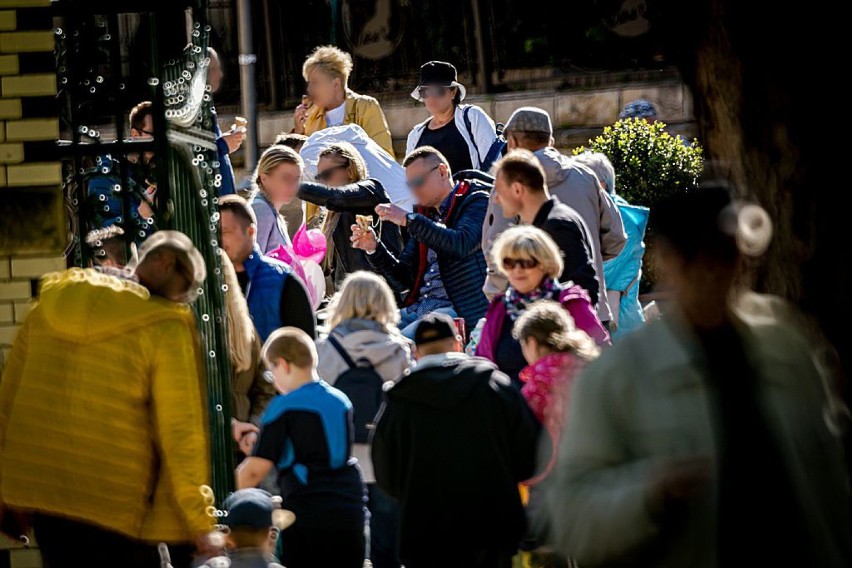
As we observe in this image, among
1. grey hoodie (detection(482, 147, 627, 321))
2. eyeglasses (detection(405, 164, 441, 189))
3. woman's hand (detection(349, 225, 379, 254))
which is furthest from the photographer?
woman's hand (detection(349, 225, 379, 254))

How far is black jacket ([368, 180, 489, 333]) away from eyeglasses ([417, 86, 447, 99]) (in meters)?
2.09

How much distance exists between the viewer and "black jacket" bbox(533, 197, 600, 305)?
832cm

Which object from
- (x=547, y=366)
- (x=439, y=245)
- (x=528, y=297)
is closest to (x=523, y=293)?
(x=528, y=297)

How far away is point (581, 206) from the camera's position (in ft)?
30.1

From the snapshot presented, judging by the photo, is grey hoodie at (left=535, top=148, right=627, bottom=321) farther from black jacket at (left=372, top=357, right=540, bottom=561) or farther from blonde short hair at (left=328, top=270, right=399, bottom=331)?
black jacket at (left=372, top=357, right=540, bottom=561)

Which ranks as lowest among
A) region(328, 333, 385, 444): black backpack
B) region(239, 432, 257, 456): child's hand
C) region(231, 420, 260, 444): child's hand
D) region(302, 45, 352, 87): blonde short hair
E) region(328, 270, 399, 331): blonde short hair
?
region(239, 432, 257, 456): child's hand

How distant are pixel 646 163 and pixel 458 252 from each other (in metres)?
4.70

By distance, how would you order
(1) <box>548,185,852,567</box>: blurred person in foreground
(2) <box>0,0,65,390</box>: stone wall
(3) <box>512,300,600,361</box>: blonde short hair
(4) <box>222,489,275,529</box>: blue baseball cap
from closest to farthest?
(1) <box>548,185,852,567</box>: blurred person in foreground → (4) <box>222,489,275,529</box>: blue baseball cap → (2) <box>0,0,65,390</box>: stone wall → (3) <box>512,300,600,361</box>: blonde short hair

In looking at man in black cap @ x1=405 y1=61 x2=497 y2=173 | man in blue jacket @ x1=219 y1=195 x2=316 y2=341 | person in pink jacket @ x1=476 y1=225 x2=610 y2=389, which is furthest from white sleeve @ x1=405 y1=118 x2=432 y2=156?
person in pink jacket @ x1=476 y1=225 x2=610 y2=389

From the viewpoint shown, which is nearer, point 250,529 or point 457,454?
point 250,529

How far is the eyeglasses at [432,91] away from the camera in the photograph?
38.0 ft

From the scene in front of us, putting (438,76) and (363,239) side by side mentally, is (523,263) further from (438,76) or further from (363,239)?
(438,76)

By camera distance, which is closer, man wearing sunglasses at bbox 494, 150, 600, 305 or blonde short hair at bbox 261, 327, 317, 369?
blonde short hair at bbox 261, 327, 317, 369

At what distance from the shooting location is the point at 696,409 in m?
3.74
